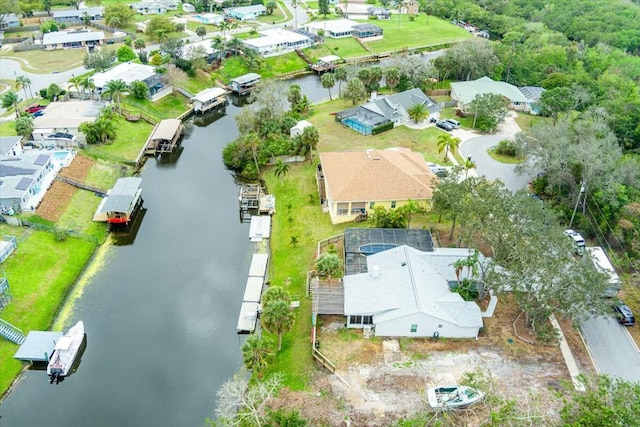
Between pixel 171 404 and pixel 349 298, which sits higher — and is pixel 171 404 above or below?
below

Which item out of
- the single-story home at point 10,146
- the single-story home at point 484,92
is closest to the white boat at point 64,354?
the single-story home at point 10,146

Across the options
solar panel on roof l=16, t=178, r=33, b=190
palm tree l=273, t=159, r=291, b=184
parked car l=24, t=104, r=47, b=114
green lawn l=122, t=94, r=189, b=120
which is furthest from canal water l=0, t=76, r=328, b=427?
parked car l=24, t=104, r=47, b=114

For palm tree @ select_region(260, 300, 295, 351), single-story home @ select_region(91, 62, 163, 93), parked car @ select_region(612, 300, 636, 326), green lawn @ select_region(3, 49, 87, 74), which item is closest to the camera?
palm tree @ select_region(260, 300, 295, 351)

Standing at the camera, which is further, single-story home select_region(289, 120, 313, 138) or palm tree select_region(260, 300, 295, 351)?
single-story home select_region(289, 120, 313, 138)

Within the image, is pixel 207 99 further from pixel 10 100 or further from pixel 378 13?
pixel 378 13

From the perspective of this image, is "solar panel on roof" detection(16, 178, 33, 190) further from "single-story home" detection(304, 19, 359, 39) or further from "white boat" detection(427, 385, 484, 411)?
"single-story home" detection(304, 19, 359, 39)

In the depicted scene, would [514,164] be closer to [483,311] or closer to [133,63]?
[483,311]

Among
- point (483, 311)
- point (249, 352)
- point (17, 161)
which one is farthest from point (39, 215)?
point (483, 311)
